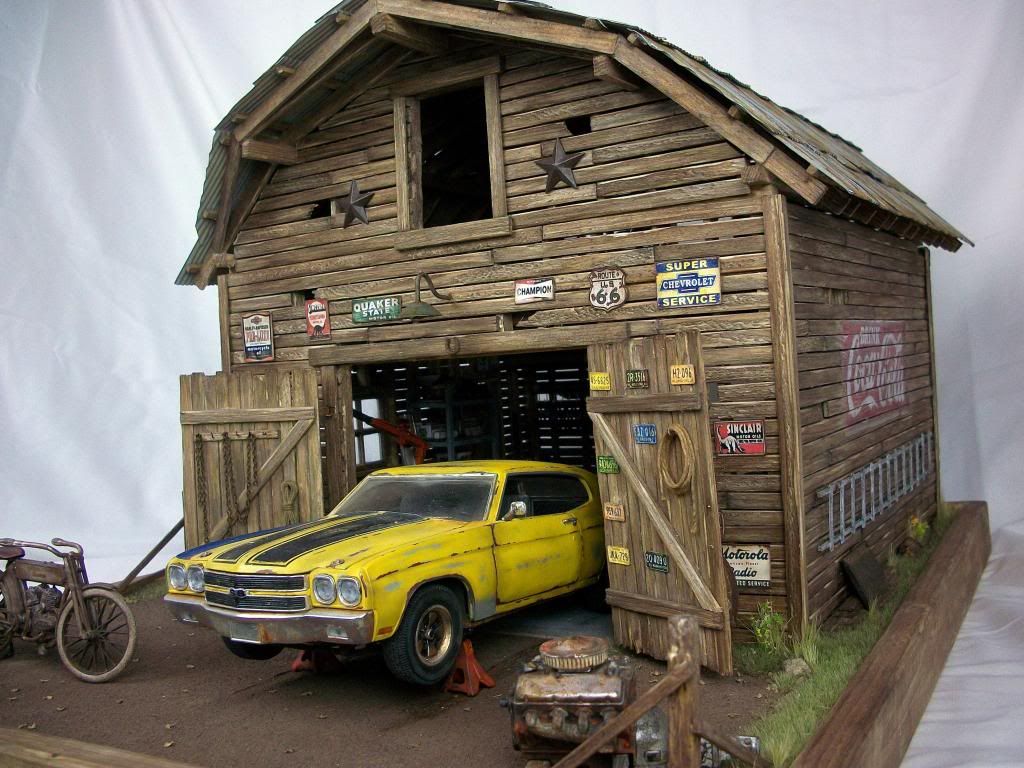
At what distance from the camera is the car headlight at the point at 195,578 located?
7.79 metres

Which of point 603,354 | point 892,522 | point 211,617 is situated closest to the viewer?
point 211,617

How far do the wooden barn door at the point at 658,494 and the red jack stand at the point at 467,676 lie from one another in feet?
4.60

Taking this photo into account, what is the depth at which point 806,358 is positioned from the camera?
352 inches

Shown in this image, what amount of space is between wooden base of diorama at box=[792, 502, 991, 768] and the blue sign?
7.42 feet

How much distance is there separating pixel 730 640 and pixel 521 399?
330 inches

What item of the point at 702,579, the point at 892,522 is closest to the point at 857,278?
the point at 892,522

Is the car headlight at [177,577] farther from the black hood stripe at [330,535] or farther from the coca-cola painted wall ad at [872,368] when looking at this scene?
the coca-cola painted wall ad at [872,368]

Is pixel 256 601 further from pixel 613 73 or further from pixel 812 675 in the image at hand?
pixel 613 73

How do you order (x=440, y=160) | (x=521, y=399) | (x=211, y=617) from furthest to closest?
(x=521, y=399), (x=440, y=160), (x=211, y=617)

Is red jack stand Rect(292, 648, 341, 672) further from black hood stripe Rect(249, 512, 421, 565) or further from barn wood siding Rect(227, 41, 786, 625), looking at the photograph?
barn wood siding Rect(227, 41, 786, 625)

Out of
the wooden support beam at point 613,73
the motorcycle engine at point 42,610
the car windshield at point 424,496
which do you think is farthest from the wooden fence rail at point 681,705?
the motorcycle engine at point 42,610

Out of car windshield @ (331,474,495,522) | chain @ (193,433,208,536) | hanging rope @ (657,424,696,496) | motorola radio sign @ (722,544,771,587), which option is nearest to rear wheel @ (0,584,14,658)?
chain @ (193,433,208,536)

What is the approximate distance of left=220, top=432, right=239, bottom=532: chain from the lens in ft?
35.7

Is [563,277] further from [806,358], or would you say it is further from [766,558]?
[766,558]
